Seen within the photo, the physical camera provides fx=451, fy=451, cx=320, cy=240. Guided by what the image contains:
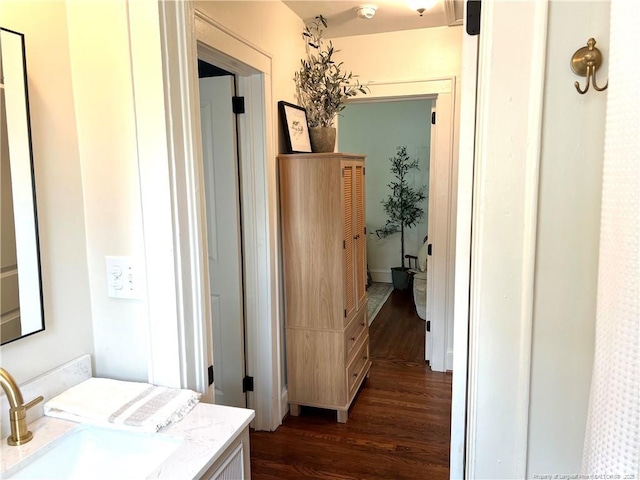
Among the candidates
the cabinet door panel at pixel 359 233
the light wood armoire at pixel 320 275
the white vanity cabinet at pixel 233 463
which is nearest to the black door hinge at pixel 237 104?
the light wood armoire at pixel 320 275

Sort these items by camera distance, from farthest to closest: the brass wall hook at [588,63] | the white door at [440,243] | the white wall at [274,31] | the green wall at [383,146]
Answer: the green wall at [383,146] < the white door at [440,243] < the white wall at [274,31] < the brass wall hook at [588,63]

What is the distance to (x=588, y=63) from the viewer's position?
3.05ft

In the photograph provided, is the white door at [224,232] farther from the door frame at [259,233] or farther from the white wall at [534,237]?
the white wall at [534,237]

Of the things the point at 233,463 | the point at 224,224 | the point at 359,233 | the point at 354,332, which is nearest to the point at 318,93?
the point at 359,233

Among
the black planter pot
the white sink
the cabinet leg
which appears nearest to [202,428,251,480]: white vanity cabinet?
the white sink

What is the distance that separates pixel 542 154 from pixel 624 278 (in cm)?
33

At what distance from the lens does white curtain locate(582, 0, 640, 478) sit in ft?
2.45

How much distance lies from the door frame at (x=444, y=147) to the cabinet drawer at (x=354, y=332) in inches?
24.8

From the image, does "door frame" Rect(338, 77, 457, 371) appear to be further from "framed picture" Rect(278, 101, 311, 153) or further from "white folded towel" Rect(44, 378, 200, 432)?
"white folded towel" Rect(44, 378, 200, 432)

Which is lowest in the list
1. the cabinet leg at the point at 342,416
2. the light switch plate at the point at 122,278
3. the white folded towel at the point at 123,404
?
the cabinet leg at the point at 342,416

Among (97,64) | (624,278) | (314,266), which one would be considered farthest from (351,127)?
(624,278)

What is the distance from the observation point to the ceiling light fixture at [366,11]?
8.74 ft

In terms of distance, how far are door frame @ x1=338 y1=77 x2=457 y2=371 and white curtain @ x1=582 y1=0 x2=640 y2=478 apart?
250 centimetres

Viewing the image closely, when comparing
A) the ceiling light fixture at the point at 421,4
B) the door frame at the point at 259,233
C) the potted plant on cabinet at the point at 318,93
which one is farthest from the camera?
the potted plant on cabinet at the point at 318,93
